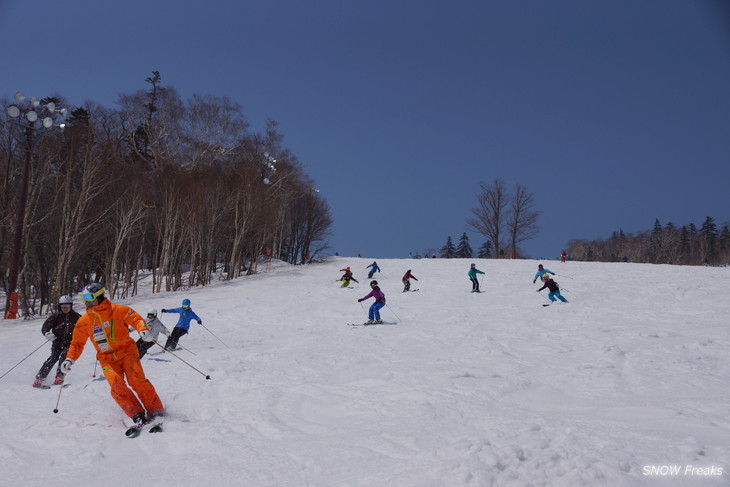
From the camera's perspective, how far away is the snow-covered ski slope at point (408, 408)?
431cm

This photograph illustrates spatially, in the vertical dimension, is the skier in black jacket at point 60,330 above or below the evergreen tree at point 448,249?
below

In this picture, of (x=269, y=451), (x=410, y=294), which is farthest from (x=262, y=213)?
(x=269, y=451)

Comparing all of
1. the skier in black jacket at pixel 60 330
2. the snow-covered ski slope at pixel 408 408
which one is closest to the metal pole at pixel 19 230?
the snow-covered ski slope at pixel 408 408

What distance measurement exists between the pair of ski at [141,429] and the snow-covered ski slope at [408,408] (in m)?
0.07

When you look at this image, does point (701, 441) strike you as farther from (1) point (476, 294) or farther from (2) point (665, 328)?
(1) point (476, 294)

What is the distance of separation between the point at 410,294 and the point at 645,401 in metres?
15.8

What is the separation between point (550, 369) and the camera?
341 inches

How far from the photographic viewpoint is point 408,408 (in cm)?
623

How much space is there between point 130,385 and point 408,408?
3.67 metres

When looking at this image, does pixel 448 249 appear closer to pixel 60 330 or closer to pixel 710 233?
pixel 710 233

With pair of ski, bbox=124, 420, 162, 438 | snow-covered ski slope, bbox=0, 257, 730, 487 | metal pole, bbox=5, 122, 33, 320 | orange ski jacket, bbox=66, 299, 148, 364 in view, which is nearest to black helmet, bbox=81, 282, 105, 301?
orange ski jacket, bbox=66, 299, 148, 364

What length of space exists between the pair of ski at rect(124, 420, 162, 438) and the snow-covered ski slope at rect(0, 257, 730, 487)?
0.07m

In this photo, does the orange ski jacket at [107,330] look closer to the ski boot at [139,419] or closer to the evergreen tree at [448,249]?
the ski boot at [139,419]

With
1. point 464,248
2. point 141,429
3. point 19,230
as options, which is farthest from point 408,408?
point 464,248
